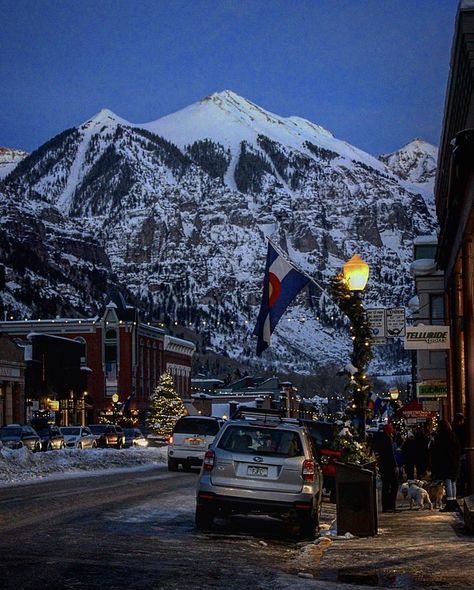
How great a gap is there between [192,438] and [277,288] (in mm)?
11308

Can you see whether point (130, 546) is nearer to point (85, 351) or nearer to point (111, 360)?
point (85, 351)

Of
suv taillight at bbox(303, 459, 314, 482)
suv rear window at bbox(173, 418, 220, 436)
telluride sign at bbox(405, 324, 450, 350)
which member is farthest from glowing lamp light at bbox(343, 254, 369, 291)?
A: suv rear window at bbox(173, 418, 220, 436)

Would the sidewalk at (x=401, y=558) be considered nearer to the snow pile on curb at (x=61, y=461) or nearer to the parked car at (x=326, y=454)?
the parked car at (x=326, y=454)

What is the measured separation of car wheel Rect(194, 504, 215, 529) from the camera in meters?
Answer: 17.8

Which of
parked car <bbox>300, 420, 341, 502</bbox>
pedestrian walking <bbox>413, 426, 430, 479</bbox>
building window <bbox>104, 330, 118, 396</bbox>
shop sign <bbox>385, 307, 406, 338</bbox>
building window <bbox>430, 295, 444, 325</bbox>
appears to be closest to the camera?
parked car <bbox>300, 420, 341, 502</bbox>

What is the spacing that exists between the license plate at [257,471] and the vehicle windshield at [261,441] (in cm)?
26

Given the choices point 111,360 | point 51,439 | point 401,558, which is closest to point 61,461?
point 51,439

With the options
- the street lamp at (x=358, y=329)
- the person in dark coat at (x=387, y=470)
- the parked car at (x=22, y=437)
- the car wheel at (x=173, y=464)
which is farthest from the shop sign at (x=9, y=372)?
the street lamp at (x=358, y=329)

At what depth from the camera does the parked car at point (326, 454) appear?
26.1 meters

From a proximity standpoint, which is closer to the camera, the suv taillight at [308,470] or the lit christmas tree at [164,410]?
the suv taillight at [308,470]

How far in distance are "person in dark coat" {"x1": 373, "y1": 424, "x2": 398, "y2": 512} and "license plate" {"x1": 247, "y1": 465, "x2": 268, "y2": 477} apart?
20.4 feet

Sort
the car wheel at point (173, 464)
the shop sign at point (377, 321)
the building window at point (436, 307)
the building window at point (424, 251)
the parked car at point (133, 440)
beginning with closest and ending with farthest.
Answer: the shop sign at point (377, 321) → the car wheel at point (173, 464) → the building window at point (436, 307) → the building window at point (424, 251) → the parked car at point (133, 440)

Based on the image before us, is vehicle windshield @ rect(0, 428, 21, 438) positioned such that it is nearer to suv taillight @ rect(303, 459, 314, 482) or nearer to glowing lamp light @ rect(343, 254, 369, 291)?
glowing lamp light @ rect(343, 254, 369, 291)

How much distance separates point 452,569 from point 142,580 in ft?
11.6
